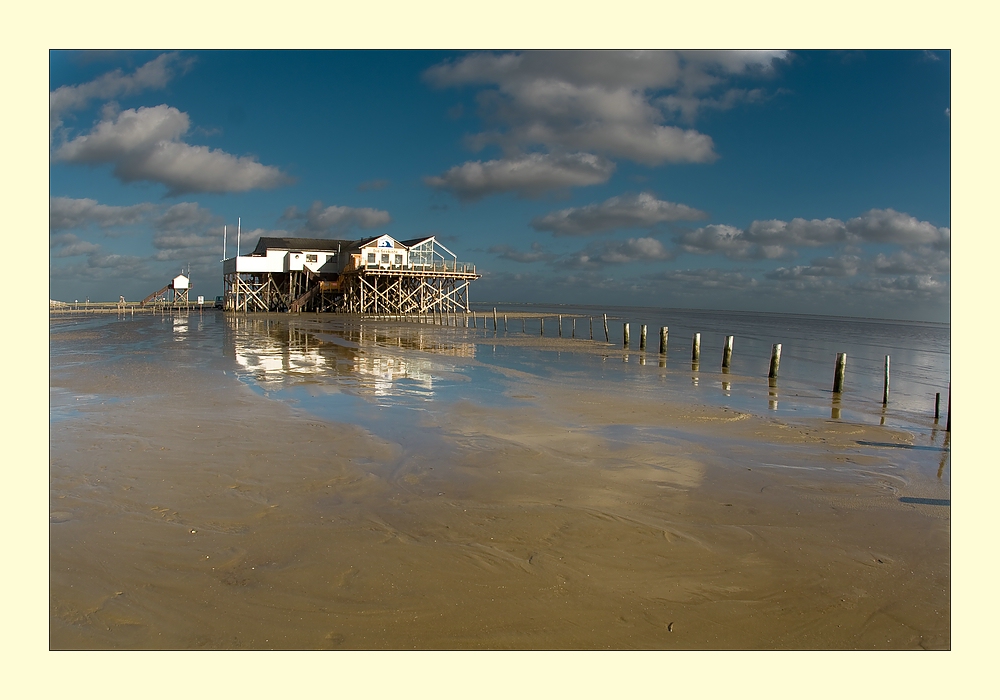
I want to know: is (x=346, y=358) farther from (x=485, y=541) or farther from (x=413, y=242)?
(x=413, y=242)

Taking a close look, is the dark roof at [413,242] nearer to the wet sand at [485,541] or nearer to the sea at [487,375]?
the sea at [487,375]

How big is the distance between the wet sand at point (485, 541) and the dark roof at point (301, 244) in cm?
6436

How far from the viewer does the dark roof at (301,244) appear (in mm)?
72938

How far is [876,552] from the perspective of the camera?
6.53m

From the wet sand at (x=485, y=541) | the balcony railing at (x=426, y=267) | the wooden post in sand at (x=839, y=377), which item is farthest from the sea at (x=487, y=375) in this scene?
the balcony railing at (x=426, y=267)

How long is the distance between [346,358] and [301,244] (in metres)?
52.9

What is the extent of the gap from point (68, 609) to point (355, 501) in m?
3.17

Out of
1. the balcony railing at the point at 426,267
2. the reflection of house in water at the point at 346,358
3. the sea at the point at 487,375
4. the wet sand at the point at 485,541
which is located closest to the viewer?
the wet sand at the point at 485,541

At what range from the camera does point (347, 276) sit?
229ft

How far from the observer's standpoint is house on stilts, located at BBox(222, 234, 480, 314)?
2648 inches

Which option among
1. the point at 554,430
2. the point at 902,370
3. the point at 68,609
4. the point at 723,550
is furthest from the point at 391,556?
the point at 902,370

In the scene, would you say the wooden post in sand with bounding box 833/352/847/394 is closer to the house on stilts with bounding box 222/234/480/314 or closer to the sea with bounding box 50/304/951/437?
the sea with bounding box 50/304/951/437

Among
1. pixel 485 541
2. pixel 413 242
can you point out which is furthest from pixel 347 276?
pixel 485 541

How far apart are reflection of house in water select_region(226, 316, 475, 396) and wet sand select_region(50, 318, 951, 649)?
6.67 m
